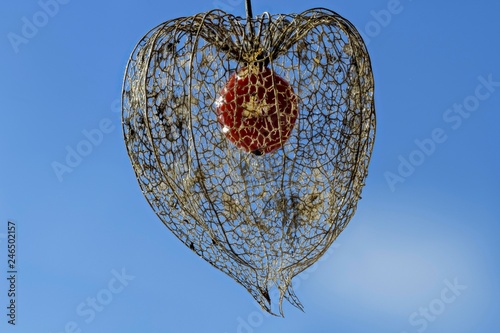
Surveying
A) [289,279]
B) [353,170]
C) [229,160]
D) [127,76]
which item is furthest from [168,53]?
[289,279]

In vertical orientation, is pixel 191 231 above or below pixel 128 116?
below

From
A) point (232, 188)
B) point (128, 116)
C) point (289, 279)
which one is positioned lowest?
point (289, 279)

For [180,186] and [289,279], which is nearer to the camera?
[180,186]

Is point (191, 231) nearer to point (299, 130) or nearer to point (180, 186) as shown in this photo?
point (180, 186)

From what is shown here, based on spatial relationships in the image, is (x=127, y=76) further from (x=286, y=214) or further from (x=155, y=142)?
(x=286, y=214)

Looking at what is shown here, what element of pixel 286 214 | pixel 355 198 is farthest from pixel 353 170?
pixel 286 214

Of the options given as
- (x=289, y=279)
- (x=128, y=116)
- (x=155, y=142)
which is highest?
(x=128, y=116)
